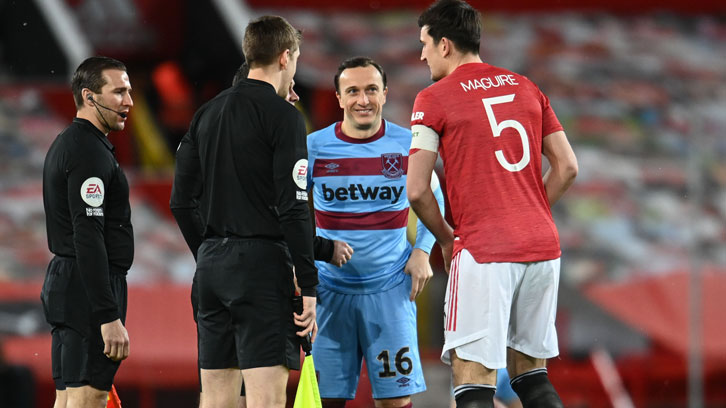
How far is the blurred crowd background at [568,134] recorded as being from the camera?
28.6 ft

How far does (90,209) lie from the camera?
4469 mm

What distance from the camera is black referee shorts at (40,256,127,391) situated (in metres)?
→ 4.53

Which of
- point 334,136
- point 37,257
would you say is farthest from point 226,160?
point 37,257

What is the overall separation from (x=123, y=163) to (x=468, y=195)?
919cm

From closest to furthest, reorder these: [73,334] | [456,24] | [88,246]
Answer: [456,24], [88,246], [73,334]

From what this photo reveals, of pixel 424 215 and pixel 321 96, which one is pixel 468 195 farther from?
pixel 321 96

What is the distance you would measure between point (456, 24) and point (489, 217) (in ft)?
A: 2.72

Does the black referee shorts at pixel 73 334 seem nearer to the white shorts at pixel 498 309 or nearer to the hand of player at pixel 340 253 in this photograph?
the hand of player at pixel 340 253

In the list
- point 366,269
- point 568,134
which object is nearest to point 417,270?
point 366,269

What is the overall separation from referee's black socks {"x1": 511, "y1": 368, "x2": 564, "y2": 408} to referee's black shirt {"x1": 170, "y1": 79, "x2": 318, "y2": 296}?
3.16 feet

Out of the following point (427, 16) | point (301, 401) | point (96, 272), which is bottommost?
point (301, 401)

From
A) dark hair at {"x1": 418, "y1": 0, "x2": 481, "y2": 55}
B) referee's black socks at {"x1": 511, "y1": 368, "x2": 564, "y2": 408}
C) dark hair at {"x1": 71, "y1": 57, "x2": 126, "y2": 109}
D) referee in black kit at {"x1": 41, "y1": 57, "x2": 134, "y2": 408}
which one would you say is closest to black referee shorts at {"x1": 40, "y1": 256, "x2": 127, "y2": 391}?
referee in black kit at {"x1": 41, "y1": 57, "x2": 134, "y2": 408}

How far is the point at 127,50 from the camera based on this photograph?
15.4 m

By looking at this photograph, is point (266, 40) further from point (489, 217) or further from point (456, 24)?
point (489, 217)
